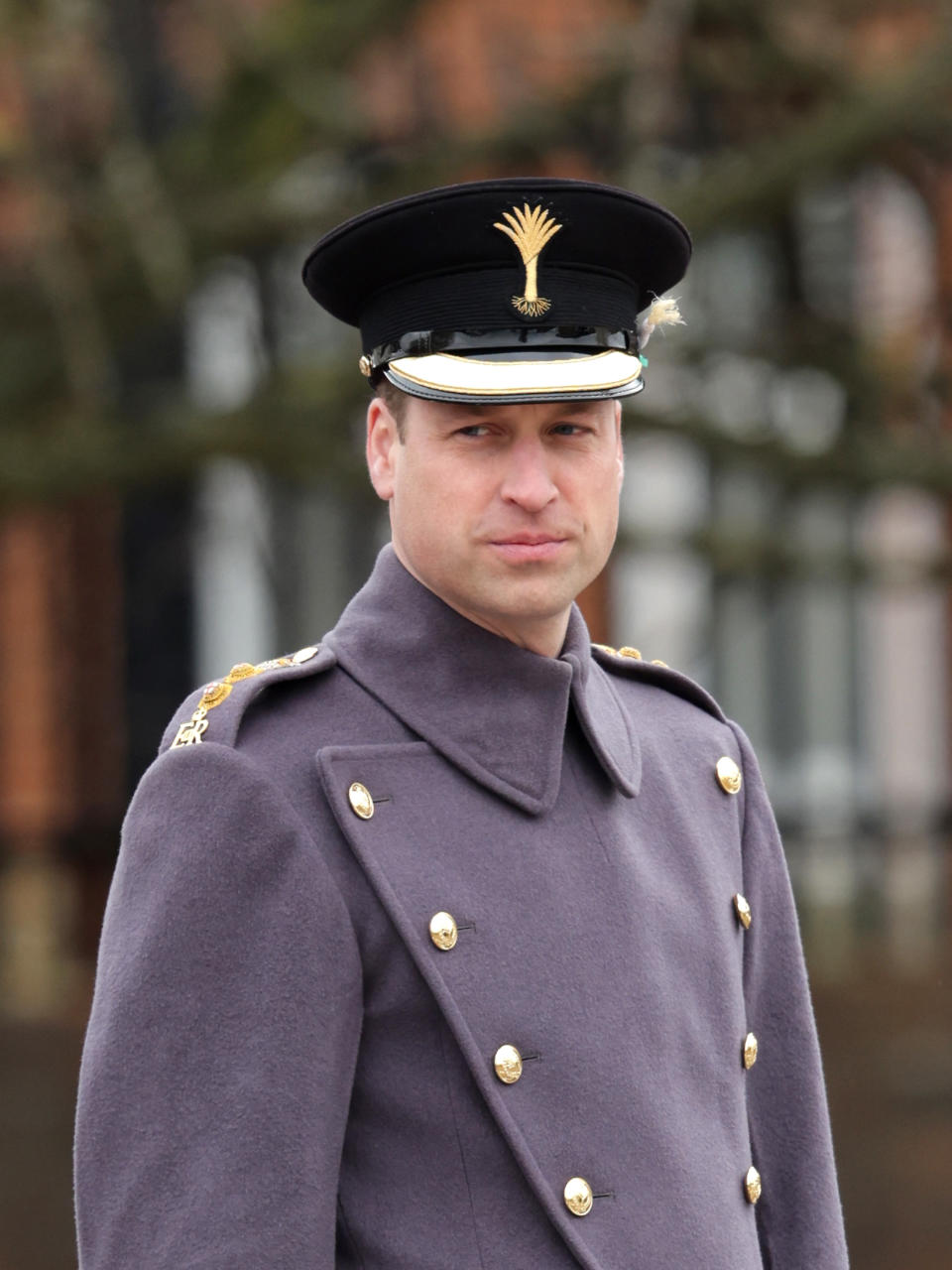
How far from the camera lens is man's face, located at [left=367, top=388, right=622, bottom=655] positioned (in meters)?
1.96

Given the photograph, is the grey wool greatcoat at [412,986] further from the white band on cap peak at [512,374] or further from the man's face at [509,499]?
the white band on cap peak at [512,374]

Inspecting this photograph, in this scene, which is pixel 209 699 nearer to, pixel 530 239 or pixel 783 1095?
pixel 530 239

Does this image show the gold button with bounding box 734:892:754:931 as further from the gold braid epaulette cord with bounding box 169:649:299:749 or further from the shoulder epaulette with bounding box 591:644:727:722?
the gold braid epaulette cord with bounding box 169:649:299:749

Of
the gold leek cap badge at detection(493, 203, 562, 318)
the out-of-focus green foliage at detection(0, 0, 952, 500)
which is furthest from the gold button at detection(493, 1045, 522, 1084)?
the out-of-focus green foliage at detection(0, 0, 952, 500)

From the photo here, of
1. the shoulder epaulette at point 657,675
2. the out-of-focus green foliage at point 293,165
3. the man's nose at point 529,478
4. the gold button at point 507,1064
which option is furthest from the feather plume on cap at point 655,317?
the out-of-focus green foliage at point 293,165

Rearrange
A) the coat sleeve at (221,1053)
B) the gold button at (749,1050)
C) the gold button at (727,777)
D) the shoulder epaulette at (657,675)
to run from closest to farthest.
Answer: the coat sleeve at (221,1053) → the gold button at (749,1050) → the gold button at (727,777) → the shoulder epaulette at (657,675)

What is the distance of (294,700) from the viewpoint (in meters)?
2.08

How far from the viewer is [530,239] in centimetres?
205

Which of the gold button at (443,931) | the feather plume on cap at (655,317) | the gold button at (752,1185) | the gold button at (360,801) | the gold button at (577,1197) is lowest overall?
the gold button at (752,1185)

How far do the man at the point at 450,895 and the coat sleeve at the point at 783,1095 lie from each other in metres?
0.03

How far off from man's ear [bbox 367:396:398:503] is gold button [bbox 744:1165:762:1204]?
0.81 m

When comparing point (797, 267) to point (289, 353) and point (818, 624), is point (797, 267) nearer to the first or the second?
point (289, 353)

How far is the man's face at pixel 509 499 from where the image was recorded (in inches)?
77.3

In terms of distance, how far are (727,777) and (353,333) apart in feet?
12.5
